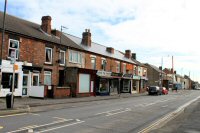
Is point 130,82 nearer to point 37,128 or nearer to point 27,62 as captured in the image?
point 27,62

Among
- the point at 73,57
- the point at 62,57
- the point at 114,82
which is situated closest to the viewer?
the point at 62,57

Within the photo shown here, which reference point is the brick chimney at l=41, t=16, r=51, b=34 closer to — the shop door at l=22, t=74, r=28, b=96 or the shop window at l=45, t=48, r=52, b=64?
the shop window at l=45, t=48, r=52, b=64

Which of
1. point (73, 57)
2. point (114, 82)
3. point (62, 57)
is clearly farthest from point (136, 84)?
point (62, 57)

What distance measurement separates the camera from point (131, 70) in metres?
57.4

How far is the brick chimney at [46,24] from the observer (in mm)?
34719

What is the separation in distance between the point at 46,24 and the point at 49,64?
5574 millimetres

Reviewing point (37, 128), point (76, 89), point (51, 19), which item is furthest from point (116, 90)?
point (37, 128)

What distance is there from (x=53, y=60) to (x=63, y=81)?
329 cm

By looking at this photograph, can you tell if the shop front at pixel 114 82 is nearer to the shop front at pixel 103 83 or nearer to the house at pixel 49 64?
the house at pixel 49 64

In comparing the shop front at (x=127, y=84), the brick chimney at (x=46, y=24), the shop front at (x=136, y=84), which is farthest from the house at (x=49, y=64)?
the shop front at (x=136, y=84)

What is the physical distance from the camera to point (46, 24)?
1369 inches

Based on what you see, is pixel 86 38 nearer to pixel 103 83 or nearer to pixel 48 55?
pixel 103 83

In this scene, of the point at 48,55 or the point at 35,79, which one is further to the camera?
the point at 48,55

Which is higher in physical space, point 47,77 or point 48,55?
point 48,55
